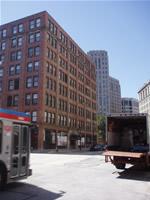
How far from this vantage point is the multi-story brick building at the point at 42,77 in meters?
47.7

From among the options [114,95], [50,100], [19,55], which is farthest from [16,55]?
[114,95]

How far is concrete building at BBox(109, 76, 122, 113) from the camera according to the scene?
185625 mm

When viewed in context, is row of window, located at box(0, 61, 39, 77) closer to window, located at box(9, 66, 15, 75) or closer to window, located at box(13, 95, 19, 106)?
window, located at box(9, 66, 15, 75)

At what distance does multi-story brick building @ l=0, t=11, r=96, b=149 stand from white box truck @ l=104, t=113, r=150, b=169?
97.1ft

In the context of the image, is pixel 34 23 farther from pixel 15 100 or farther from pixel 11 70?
pixel 15 100

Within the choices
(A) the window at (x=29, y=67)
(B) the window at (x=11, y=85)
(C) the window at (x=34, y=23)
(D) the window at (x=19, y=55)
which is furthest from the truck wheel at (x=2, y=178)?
(C) the window at (x=34, y=23)

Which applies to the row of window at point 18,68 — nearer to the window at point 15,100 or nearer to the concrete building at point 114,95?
the window at point 15,100

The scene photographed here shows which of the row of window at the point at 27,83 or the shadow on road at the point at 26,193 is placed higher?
the row of window at the point at 27,83

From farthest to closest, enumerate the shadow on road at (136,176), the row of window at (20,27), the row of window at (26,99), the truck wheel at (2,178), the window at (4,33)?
1. the window at (4,33)
2. the row of window at (20,27)
3. the row of window at (26,99)
4. the shadow on road at (136,176)
5. the truck wheel at (2,178)

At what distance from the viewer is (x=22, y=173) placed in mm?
9078

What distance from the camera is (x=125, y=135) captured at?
15.4 meters

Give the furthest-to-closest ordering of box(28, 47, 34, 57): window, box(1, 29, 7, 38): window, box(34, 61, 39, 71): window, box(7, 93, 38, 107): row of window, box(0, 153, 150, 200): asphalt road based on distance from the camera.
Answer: box(1, 29, 7, 38): window
box(28, 47, 34, 57): window
box(34, 61, 39, 71): window
box(7, 93, 38, 107): row of window
box(0, 153, 150, 200): asphalt road

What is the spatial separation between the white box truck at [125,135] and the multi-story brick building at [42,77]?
29.6 metres

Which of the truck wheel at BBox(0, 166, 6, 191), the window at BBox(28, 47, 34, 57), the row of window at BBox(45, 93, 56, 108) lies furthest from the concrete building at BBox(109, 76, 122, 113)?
the truck wheel at BBox(0, 166, 6, 191)
